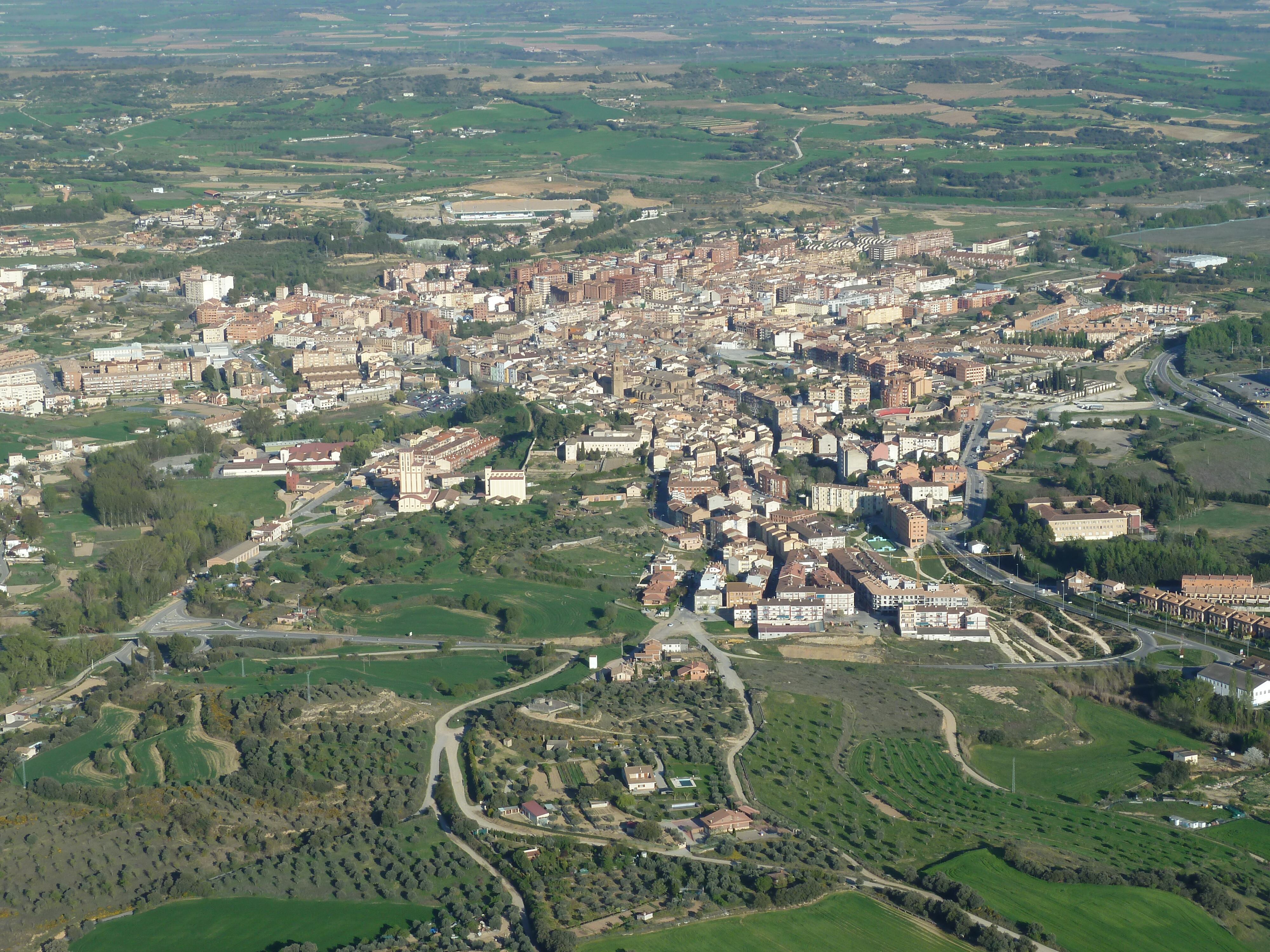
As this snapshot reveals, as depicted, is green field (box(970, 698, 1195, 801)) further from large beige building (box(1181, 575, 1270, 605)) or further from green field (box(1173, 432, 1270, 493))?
green field (box(1173, 432, 1270, 493))

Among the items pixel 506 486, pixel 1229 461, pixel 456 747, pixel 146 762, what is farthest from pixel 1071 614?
pixel 146 762

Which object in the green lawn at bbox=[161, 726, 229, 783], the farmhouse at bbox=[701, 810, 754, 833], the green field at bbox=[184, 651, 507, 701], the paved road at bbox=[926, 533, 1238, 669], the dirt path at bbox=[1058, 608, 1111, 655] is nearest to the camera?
the farmhouse at bbox=[701, 810, 754, 833]

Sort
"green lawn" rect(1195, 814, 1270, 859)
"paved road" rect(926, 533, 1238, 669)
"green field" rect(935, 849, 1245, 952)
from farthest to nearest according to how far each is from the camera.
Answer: "paved road" rect(926, 533, 1238, 669), "green lawn" rect(1195, 814, 1270, 859), "green field" rect(935, 849, 1245, 952)

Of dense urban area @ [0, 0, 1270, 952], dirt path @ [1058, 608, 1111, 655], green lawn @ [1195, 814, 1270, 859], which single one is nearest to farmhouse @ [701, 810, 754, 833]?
dense urban area @ [0, 0, 1270, 952]

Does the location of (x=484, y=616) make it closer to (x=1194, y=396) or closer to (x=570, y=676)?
(x=570, y=676)

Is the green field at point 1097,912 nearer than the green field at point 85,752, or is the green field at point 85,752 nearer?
the green field at point 1097,912

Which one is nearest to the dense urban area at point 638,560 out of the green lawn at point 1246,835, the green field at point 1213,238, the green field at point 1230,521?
the green lawn at point 1246,835

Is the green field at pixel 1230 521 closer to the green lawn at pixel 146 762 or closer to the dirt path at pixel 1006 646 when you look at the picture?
the dirt path at pixel 1006 646
